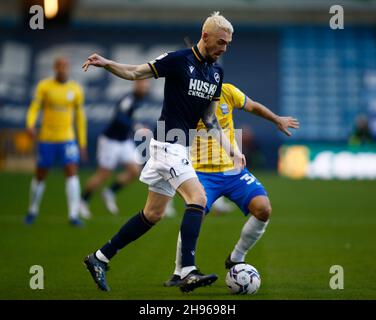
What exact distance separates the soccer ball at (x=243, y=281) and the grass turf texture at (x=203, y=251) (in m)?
0.10

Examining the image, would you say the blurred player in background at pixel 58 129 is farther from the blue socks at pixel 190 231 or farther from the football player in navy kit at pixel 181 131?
the blue socks at pixel 190 231

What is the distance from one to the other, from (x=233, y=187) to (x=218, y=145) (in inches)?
19.8

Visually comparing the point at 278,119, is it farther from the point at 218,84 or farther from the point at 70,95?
the point at 70,95

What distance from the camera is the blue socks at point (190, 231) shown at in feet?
24.9

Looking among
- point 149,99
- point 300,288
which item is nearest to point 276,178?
point 149,99

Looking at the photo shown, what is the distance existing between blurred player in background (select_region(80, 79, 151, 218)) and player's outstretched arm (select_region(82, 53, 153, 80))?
8.61m

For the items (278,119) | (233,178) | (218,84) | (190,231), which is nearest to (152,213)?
(190,231)

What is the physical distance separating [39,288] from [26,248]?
3.46 metres

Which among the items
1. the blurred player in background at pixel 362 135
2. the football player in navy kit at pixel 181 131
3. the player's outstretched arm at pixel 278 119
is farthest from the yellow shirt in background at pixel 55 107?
the blurred player in background at pixel 362 135

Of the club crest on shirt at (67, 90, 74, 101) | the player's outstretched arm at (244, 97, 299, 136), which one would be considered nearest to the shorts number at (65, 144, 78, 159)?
the club crest on shirt at (67, 90, 74, 101)

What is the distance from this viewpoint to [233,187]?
28.4ft

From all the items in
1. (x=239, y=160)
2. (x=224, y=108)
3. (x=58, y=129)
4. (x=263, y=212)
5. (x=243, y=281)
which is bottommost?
(x=243, y=281)

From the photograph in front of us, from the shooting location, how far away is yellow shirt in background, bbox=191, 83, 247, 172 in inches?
348

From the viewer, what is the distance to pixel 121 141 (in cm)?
1706
